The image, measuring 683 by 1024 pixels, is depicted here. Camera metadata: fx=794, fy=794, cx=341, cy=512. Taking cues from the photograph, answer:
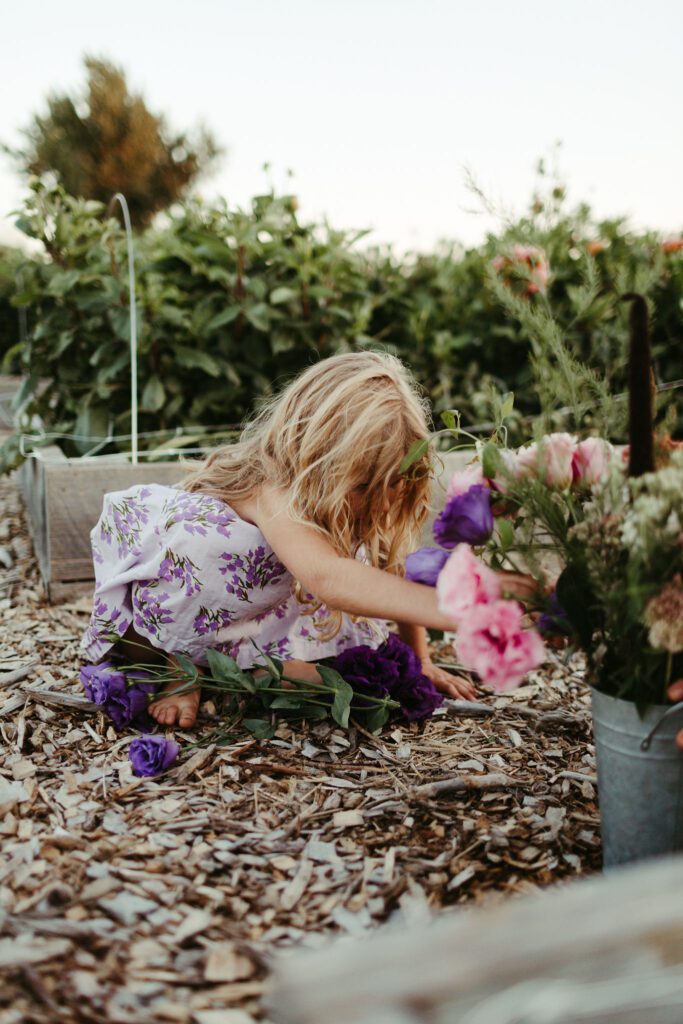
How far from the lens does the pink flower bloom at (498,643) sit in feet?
3.65

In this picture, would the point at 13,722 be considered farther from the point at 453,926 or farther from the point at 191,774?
the point at 453,926

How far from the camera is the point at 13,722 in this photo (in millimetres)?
1917

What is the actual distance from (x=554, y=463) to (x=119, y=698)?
120 cm

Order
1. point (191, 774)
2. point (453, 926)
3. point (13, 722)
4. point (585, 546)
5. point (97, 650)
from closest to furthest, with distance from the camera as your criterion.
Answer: point (453, 926) < point (585, 546) < point (191, 774) < point (13, 722) < point (97, 650)

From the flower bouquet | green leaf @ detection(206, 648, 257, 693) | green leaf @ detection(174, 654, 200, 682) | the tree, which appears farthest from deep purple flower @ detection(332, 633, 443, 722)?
the tree

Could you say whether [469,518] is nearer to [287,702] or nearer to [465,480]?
[465,480]

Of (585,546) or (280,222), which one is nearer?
(585,546)

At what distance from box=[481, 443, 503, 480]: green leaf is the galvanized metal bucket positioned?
0.38 metres

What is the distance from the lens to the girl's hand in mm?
2129

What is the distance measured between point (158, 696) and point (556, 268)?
3.15 meters

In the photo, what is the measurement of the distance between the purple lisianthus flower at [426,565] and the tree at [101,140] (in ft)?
57.1

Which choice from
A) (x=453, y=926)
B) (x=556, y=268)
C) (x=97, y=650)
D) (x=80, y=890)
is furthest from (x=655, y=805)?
(x=556, y=268)

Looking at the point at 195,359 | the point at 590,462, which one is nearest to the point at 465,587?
the point at 590,462

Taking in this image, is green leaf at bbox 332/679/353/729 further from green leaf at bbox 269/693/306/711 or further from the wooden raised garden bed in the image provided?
the wooden raised garden bed
